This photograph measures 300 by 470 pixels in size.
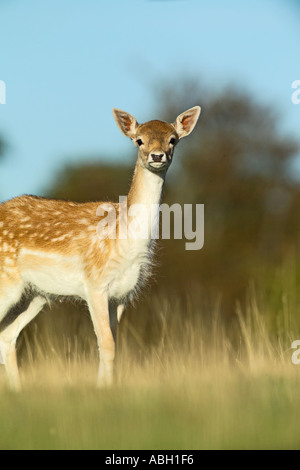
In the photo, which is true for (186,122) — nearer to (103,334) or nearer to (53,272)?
(53,272)

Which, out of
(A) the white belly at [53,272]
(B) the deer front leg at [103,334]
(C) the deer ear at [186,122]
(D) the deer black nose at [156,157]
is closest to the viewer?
(D) the deer black nose at [156,157]

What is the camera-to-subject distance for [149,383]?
22.0ft

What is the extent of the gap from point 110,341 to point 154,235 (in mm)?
1110

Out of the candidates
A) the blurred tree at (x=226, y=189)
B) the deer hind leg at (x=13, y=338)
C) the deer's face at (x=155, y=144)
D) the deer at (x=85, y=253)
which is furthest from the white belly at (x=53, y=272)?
the blurred tree at (x=226, y=189)

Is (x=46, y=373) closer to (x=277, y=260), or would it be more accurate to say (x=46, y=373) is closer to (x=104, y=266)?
(x=104, y=266)

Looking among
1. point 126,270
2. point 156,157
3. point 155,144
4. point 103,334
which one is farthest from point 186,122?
point 103,334

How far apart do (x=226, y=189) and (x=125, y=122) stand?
39.9 feet

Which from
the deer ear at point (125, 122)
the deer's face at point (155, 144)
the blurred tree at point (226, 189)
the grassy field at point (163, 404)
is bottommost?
the grassy field at point (163, 404)

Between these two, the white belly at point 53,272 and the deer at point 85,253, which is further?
the white belly at point 53,272

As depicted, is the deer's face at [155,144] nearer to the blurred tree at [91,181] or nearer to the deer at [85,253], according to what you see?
the deer at [85,253]

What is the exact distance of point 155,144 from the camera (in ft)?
23.9

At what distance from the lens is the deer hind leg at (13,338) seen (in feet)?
25.9

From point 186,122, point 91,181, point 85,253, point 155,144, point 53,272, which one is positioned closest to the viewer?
point 155,144

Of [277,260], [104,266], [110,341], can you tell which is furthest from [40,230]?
[277,260]
